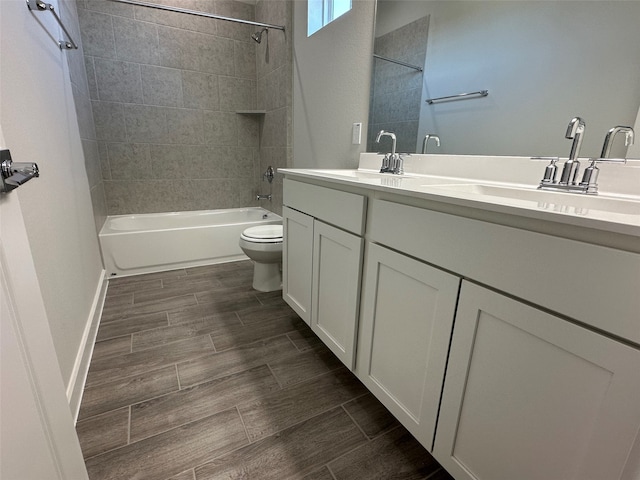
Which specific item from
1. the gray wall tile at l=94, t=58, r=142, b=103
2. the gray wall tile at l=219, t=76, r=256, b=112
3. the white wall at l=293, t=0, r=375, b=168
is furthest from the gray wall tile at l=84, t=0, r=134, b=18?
the white wall at l=293, t=0, r=375, b=168

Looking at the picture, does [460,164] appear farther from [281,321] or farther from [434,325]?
[281,321]

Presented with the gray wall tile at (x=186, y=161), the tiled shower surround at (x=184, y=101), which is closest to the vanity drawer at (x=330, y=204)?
the tiled shower surround at (x=184, y=101)

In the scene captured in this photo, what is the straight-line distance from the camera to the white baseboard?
124cm

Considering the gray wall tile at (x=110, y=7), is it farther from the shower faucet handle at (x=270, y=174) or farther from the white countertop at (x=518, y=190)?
the white countertop at (x=518, y=190)

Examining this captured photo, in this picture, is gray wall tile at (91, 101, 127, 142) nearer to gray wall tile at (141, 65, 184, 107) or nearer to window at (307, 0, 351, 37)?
gray wall tile at (141, 65, 184, 107)

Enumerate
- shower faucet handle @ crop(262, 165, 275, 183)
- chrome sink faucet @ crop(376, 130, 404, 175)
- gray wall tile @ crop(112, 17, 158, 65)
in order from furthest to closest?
shower faucet handle @ crop(262, 165, 275, 183)
gray wall tile @ crop(112, 17, 158, 65)
chrome sink faucet @ crop(376, 130, 404, 175)

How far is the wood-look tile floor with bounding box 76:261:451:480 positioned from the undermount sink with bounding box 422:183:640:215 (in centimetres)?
95

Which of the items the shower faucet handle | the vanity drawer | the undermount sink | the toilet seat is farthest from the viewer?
the shower faucet handle

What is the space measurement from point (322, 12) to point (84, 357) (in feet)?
8.23

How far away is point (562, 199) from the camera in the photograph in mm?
926

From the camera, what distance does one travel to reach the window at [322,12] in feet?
6.38

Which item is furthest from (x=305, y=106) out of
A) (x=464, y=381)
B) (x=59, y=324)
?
(x=464, y=381)

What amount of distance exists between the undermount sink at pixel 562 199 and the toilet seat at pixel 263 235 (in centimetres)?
130

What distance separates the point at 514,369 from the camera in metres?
0.70
